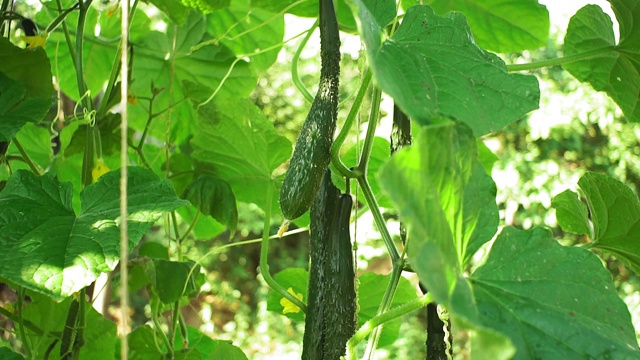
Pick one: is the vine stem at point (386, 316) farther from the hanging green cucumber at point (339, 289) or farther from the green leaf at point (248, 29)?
the green leaf at point (248, 29)

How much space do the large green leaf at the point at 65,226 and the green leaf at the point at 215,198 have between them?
0.69 feet

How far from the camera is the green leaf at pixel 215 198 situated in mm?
832

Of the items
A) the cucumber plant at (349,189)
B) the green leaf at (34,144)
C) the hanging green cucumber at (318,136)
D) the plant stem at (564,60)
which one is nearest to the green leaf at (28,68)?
the cucumber plant at (349,189)

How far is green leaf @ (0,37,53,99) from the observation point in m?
0.71

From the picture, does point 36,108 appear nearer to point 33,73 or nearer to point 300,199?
point 33,73

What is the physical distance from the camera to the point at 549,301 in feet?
1.32

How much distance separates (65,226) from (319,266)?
0.65 ft

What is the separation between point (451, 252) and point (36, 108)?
0.48 m

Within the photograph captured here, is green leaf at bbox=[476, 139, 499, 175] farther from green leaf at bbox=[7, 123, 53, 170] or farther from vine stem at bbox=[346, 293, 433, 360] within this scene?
green leaf at bbox=[7, 123, 53, 170]

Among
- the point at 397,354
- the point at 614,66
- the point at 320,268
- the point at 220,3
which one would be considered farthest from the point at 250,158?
the point at 397,354

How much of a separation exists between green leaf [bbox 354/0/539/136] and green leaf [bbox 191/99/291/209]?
0.34 meters

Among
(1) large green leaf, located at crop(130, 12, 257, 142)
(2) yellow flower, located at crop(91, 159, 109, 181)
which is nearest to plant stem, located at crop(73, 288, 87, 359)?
(2) yellow flower, located at crop(91, 159, 109, 181)

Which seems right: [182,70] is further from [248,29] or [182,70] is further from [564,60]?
[564,60]

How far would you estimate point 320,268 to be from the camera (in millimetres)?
540
